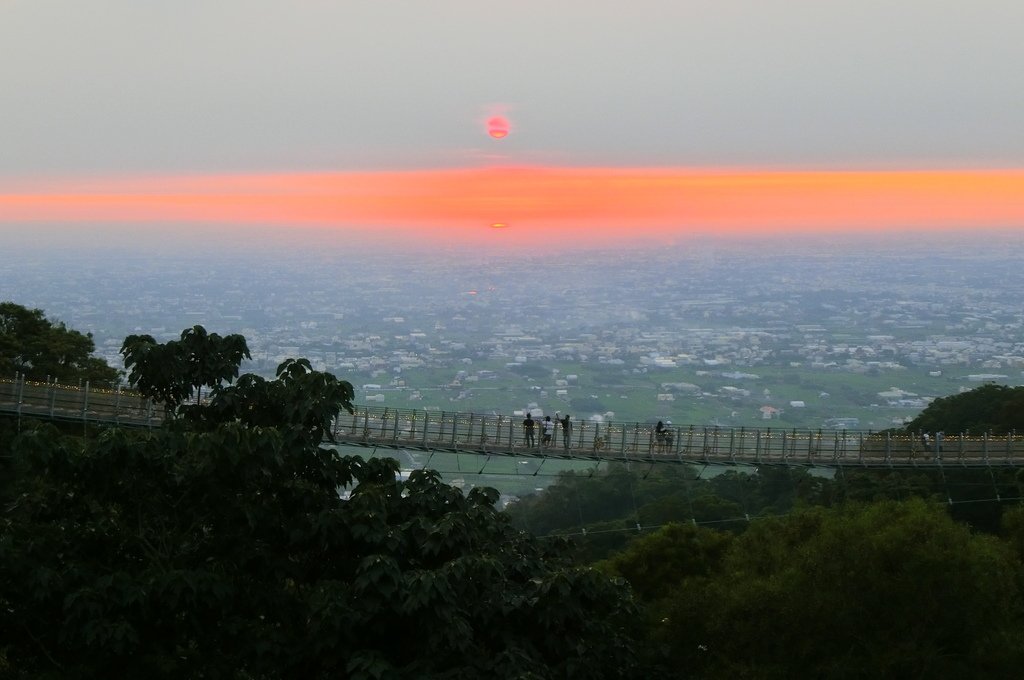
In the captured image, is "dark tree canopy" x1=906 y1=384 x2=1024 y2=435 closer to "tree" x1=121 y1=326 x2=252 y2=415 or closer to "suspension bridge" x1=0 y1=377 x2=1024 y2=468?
"suspension bridge" x1=0 y1=377 x2=1024 y2=468

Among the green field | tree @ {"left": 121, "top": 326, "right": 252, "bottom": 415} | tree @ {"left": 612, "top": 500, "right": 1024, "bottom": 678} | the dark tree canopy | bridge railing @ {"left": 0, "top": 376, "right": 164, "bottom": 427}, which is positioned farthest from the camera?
the green field

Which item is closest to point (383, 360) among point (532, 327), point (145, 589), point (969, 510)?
point (532, 327)

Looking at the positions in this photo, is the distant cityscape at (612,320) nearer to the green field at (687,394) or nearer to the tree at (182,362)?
the green field at (687,394)

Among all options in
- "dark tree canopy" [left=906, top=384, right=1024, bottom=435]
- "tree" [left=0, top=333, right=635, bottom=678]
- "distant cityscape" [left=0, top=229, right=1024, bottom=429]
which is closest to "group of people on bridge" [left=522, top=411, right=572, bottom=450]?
"tree" [left=0, top=333, right=635, bottom=678]

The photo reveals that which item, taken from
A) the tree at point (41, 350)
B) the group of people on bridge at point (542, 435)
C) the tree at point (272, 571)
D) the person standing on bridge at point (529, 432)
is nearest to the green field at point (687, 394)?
the tree at point (41, 350)

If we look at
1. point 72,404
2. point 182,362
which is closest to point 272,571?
point 182,362

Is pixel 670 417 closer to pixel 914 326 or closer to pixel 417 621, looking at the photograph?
pixel 914 326

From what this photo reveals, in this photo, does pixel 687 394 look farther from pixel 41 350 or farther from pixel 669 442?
pixel 669 442
